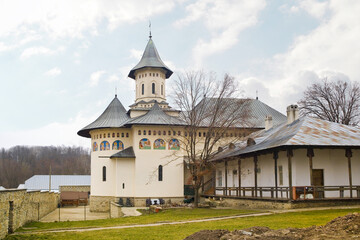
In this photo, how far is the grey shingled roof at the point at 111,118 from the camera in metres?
38.0

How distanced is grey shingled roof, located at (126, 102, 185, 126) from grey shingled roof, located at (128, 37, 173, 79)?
19.8 feet

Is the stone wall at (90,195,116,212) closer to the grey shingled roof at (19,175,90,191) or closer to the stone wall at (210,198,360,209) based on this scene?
the stone wall at (210,198,360,209)

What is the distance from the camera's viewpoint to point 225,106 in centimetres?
2923

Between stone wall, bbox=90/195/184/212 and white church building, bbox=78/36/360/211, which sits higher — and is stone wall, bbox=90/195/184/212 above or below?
below

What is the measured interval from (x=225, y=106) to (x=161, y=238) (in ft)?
56.4

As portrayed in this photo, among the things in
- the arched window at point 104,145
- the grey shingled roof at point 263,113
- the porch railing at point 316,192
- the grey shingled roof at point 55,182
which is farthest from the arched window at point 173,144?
the grey shingled roof at point 55,182

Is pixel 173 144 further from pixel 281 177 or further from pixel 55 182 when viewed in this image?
pixel 55 182

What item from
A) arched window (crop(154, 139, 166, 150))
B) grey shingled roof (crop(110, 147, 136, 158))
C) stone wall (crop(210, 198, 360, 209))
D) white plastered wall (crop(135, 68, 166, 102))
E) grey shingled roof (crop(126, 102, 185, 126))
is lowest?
stone wall (crop(210, 198, 360, 209))

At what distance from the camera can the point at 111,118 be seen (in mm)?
38750

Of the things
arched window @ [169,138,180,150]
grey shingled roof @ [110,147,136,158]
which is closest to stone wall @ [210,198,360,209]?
arched window @ [169,138,180,150]

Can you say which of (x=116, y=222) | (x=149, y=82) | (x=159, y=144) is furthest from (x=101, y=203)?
(x=116, y=222)

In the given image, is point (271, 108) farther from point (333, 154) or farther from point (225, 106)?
point (333, 154)

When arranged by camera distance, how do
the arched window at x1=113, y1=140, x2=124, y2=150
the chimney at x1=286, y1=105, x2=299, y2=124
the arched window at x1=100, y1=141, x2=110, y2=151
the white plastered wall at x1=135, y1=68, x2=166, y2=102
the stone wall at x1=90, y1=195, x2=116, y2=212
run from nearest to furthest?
1. the chimney at x1=286, y1=105, x2=299, y2=124
2. the stone wall at x1=90, y1=195, x2=116, y2=212
3. the arched window at x1=113, y1=140, x2=124, y2=150
4. the arched window at x1=100, y1=141, x2=110, y2=151
5. the white plastered wall at x1=135, y1=68, x2=166, y2=102

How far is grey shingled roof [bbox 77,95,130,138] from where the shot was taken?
37969 millimetres
